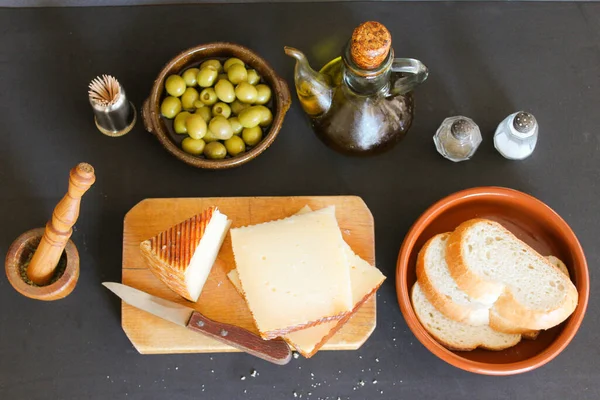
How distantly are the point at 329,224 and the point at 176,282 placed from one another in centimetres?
31

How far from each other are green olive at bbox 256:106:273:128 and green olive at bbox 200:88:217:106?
0.32ft

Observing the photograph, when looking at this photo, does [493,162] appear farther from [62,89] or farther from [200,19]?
[62,89]

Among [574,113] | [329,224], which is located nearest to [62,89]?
[329,224]

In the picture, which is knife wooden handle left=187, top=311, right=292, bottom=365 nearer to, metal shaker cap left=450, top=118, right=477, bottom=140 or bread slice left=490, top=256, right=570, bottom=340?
bread slice left=490, top=256, right=570, bottom=340

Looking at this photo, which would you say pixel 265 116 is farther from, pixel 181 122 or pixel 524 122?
pixel 524 122

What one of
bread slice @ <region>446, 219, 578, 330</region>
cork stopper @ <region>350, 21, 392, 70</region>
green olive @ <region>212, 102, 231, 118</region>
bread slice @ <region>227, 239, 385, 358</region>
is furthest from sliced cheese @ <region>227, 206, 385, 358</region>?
cork stopper @ <region>350, 21, 392, 70</region>

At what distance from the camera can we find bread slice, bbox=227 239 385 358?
126 centimetres

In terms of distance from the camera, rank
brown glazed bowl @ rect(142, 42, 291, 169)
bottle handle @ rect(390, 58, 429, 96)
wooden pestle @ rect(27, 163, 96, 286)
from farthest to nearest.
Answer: brown glazed bowl @ rect(142, 42, 291, 169) → bottle handle @ rect(390, 58, 429, 96) → wooden pestle @ rect(27, 163, 96, 286)

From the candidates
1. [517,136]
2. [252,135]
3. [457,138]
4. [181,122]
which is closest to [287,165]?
[252,135]

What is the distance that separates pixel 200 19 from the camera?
57.9 inches

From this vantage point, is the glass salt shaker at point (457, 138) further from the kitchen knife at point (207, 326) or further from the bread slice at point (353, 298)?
the kitchen knife at point (207, 326)

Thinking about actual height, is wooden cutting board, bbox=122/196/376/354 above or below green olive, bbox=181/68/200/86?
below

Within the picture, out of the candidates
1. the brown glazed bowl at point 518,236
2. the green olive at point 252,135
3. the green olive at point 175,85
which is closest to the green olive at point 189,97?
the green olive at point 175,85

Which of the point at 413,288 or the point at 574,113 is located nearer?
the point at 413,288
